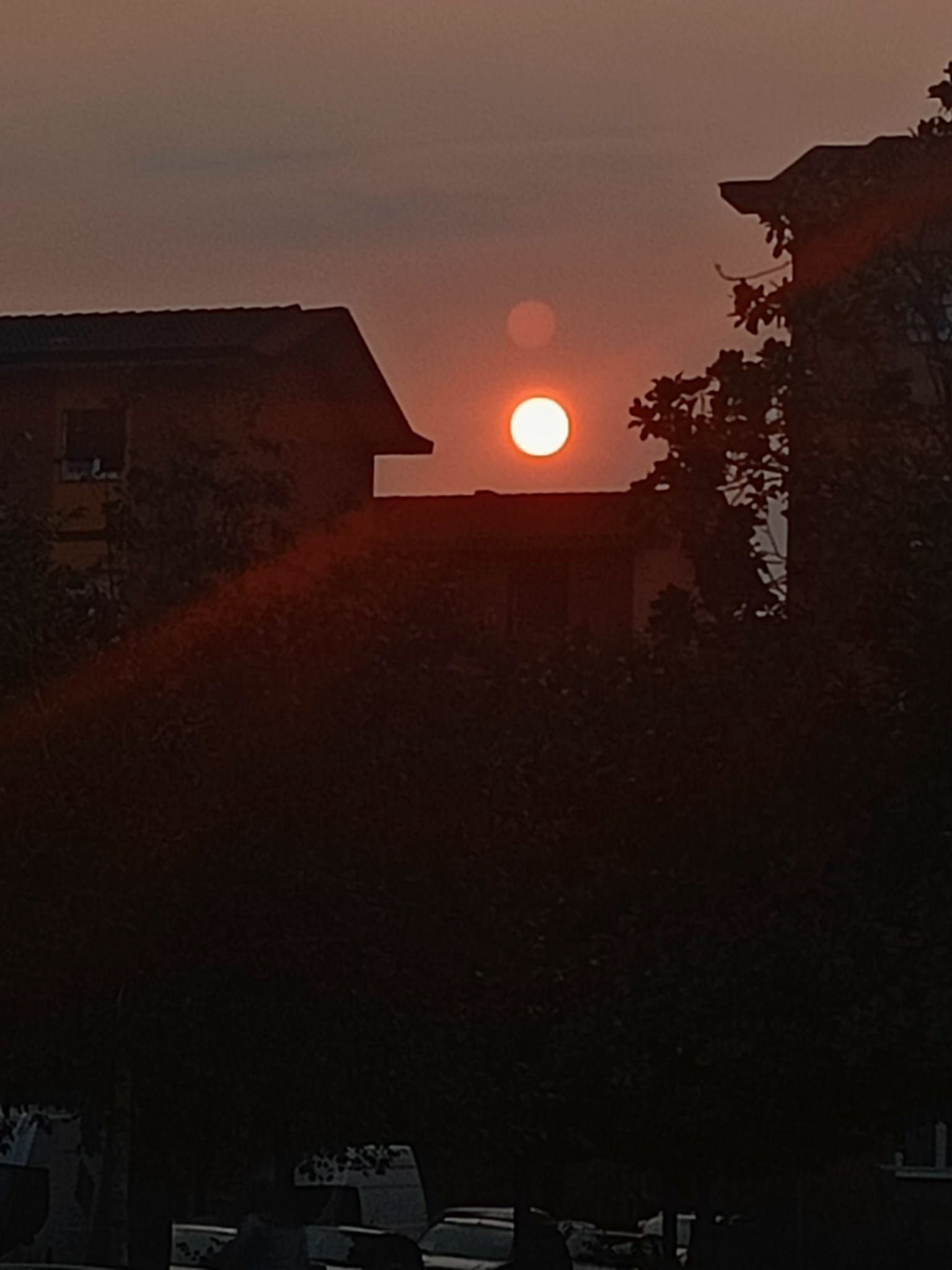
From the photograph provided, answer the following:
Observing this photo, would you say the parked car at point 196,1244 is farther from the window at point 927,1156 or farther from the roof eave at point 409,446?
the roof eave at point 409,446

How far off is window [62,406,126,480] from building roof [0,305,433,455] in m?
0.84

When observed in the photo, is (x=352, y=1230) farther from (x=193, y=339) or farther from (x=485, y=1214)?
(x=193, y=339)

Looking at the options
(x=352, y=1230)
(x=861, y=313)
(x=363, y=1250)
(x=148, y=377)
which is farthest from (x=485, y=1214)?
(x=148, y=377)

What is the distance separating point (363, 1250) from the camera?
19891 millimetres

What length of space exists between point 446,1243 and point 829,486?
10.6 m

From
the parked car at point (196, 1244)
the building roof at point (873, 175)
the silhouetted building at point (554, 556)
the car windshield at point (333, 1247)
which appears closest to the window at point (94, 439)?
the silhouetted building at point (554, 556)

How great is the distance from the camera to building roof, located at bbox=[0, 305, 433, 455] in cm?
3653

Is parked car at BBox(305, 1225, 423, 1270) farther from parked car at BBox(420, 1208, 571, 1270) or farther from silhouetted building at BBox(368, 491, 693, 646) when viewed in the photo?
silhouetted building at BBox(368, 491, 693, 646)

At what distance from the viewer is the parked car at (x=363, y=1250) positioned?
19719 mm

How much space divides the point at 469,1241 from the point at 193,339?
1674cm

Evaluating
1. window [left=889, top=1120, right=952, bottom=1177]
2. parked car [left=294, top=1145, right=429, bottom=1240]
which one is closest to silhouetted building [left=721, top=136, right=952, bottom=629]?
parked car [left=294, top=1145, right=429, bottom=1240]

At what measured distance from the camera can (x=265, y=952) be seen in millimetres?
16156

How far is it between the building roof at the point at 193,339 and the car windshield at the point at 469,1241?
51.2 feet

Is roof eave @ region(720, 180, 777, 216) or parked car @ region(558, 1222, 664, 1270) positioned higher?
roof eave @ region(720, 180, 777, 216)
